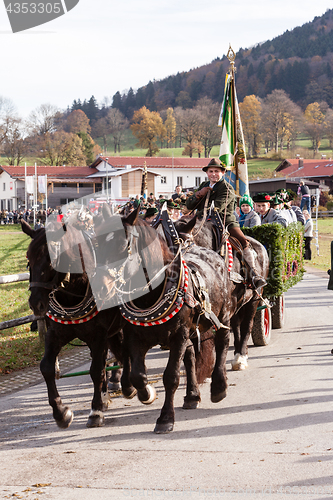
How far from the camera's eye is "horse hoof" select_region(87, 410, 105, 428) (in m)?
4.91

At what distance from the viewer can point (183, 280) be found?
4.68 metres

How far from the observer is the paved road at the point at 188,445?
11.7 ft

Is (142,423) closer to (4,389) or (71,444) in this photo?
(71,444)

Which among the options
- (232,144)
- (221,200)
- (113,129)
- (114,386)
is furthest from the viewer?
(113,129)

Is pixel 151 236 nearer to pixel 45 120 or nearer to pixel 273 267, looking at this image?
pixel 273 267

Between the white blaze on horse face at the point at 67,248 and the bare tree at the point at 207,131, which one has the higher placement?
the bare tree at the point at 207,131

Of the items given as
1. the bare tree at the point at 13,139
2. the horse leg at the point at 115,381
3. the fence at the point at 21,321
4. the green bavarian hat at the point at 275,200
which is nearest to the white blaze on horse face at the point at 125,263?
the horse leg at the point at 115,381

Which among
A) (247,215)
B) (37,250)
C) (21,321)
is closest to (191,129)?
(247,215)

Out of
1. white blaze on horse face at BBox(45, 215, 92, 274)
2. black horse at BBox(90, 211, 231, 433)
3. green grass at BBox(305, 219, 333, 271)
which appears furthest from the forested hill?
white blaze on horse face at BBox(45, 215, 92, 274)

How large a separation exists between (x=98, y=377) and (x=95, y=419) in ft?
1.34

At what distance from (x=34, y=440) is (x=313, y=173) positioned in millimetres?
64077

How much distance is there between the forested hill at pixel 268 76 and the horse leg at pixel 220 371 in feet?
427

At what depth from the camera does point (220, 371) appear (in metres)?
5.43

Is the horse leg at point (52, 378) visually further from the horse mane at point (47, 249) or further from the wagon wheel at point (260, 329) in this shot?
the wagon wheel at point (260, 329)
